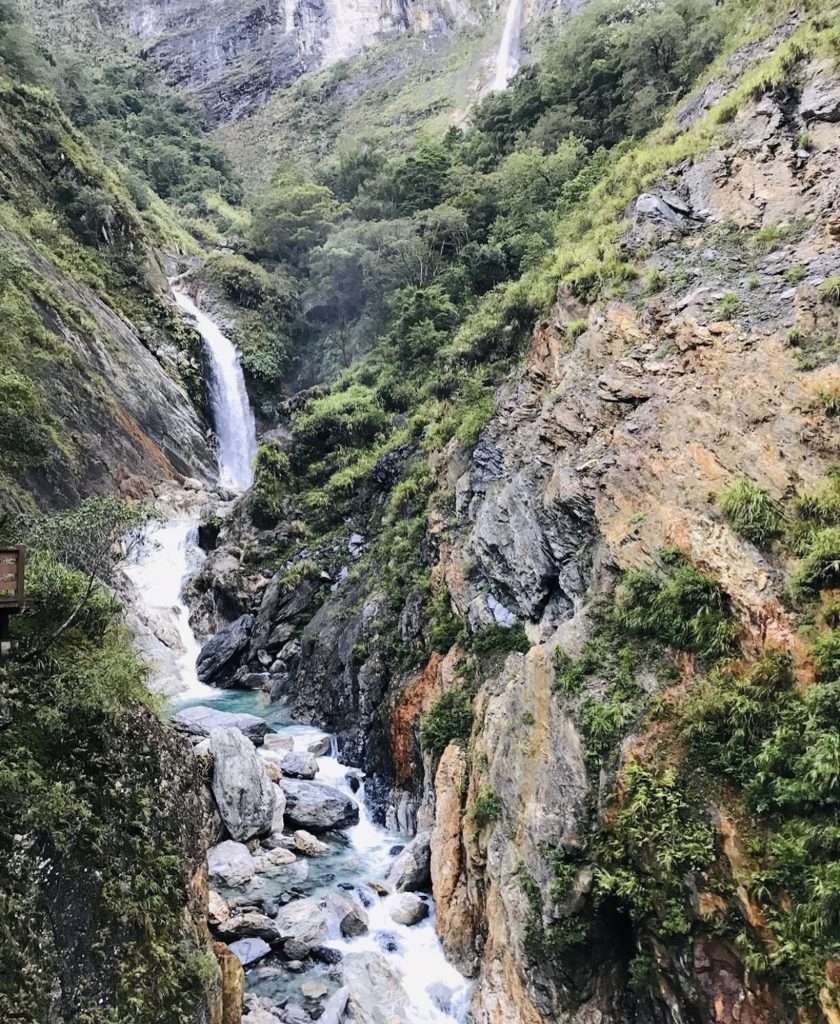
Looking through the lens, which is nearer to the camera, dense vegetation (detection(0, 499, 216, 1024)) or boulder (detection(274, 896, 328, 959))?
dense vegetation (detection(0, 499, 216, 1024))

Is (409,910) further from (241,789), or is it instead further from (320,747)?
(320,747)

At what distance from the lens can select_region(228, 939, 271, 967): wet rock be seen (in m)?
9.86

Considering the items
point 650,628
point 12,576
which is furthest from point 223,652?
point 650,628

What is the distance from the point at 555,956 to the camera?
26.2 ft

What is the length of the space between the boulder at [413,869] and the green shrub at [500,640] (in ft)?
11.6

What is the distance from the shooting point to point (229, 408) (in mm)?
34656

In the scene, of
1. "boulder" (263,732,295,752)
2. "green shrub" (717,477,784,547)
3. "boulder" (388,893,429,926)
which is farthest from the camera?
"boulder" (263,732,295,752)

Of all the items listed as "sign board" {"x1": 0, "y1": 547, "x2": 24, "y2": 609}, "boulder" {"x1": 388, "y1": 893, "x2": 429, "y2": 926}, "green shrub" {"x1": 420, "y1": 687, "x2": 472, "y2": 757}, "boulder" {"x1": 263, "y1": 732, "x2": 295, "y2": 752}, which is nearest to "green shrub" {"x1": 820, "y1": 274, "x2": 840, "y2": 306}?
"green shrub" {"x1": 420, "y1": 687, "x2": 472, "y2": 757}

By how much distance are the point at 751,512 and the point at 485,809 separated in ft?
18.9

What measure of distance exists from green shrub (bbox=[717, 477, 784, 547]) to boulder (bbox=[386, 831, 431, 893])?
759 centimetres

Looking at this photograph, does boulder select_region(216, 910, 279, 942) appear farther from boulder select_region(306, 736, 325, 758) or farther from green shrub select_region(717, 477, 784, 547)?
green shrub select_region(717, 477, 784, 547)

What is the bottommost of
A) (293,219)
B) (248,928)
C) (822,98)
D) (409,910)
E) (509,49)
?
(409,910)

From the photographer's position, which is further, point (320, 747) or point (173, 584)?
point (173, 584)

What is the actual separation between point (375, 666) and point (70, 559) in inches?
291
